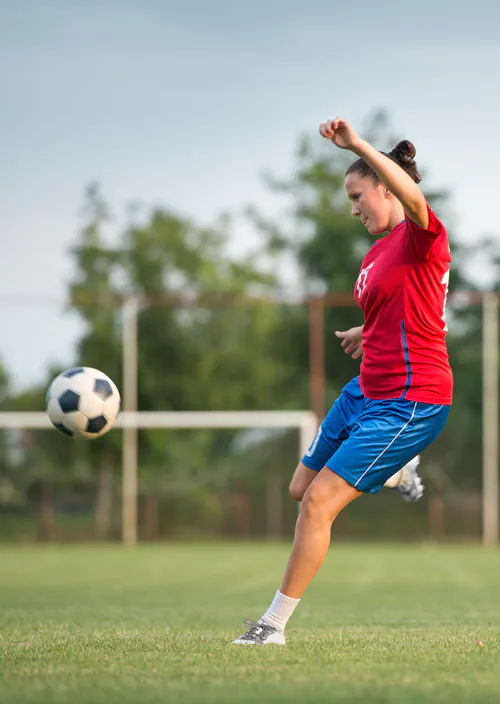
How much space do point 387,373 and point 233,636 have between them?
1423 millimetres

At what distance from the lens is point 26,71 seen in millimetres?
38250

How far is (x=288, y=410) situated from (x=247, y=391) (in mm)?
4300

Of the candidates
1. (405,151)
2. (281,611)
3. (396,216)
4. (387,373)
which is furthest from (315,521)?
(405,151)

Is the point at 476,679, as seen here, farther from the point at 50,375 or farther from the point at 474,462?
the point at 50,375

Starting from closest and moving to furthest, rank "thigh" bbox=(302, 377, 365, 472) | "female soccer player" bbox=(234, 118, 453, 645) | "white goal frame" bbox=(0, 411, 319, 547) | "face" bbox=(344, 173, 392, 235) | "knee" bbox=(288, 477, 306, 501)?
"female soccer player" bbox=(234, 118, 453, 645) → "face" bbox=(344, 173, 392, 235) → "thigh" bbox=(302, 377, 365, 472) → "knee" bbox=(288, 477, 306, 501) → "white goal frame" bbox=(0, 411, 319, 547)

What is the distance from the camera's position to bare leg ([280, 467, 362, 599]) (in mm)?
4297

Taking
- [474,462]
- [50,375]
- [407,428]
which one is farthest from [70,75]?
[407,428]

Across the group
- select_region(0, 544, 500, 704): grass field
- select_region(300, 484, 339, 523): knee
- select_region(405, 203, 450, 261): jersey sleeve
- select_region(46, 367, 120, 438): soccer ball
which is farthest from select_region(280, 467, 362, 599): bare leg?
select_region(46, 367, 120, 438): soccer ball

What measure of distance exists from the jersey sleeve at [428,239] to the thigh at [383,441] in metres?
0.62

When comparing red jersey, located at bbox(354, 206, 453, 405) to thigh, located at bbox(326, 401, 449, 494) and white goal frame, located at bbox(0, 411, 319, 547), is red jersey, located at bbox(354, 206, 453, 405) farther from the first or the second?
white goal frame, located at bbox(0, 411, 319, 547)

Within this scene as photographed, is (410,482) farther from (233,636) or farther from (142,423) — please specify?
(142,423)

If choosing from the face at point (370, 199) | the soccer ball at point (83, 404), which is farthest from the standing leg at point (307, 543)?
the soccer ball at point (83, 404)

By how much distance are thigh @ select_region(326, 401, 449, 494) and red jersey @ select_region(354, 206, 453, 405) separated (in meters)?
0.06

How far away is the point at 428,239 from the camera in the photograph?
423 centimetres
